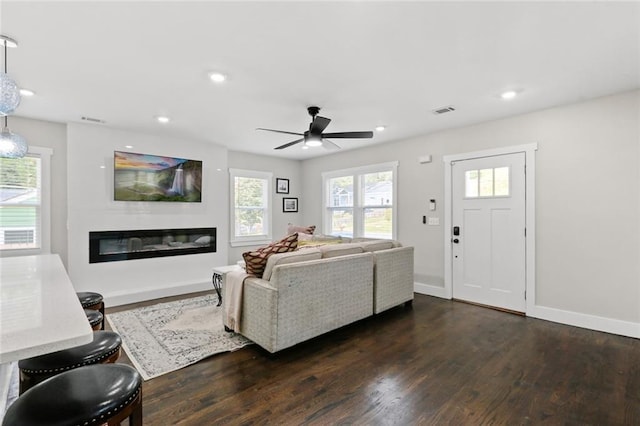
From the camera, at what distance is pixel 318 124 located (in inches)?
135

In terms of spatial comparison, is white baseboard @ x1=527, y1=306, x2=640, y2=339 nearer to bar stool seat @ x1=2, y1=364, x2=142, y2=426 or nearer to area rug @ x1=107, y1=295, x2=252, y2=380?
area rug @ x1=107, y1=295, x2=252, y2=380

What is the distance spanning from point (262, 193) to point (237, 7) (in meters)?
4.88

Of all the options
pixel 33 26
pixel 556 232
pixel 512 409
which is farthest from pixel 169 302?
pixel 556 232

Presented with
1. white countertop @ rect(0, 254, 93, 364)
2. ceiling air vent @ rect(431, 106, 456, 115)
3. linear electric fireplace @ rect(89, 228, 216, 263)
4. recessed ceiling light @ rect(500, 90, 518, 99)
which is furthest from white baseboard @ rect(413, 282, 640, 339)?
linear electric fireplace @ rect(89, 228, 216, 263)

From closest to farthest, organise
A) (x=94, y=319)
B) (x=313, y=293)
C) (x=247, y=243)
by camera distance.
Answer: (x=94, y=319), (x=313, y=293), (x=247, y=243)

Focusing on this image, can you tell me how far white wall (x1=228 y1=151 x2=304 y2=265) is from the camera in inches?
246

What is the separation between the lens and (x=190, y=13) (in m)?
1.99

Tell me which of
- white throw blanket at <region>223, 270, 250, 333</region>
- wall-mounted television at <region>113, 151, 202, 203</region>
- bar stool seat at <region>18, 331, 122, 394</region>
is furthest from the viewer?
wall-mounted television at <region>113, 151, 202, 203</region>

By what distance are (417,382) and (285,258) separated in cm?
151

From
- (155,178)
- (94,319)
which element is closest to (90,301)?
(94,319)

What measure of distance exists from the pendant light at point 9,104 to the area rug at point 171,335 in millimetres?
2009

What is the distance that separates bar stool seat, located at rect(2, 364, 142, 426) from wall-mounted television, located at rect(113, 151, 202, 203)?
4.06 metres

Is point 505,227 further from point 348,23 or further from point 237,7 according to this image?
point 237,7

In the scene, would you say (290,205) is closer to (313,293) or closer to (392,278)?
(392,278)
